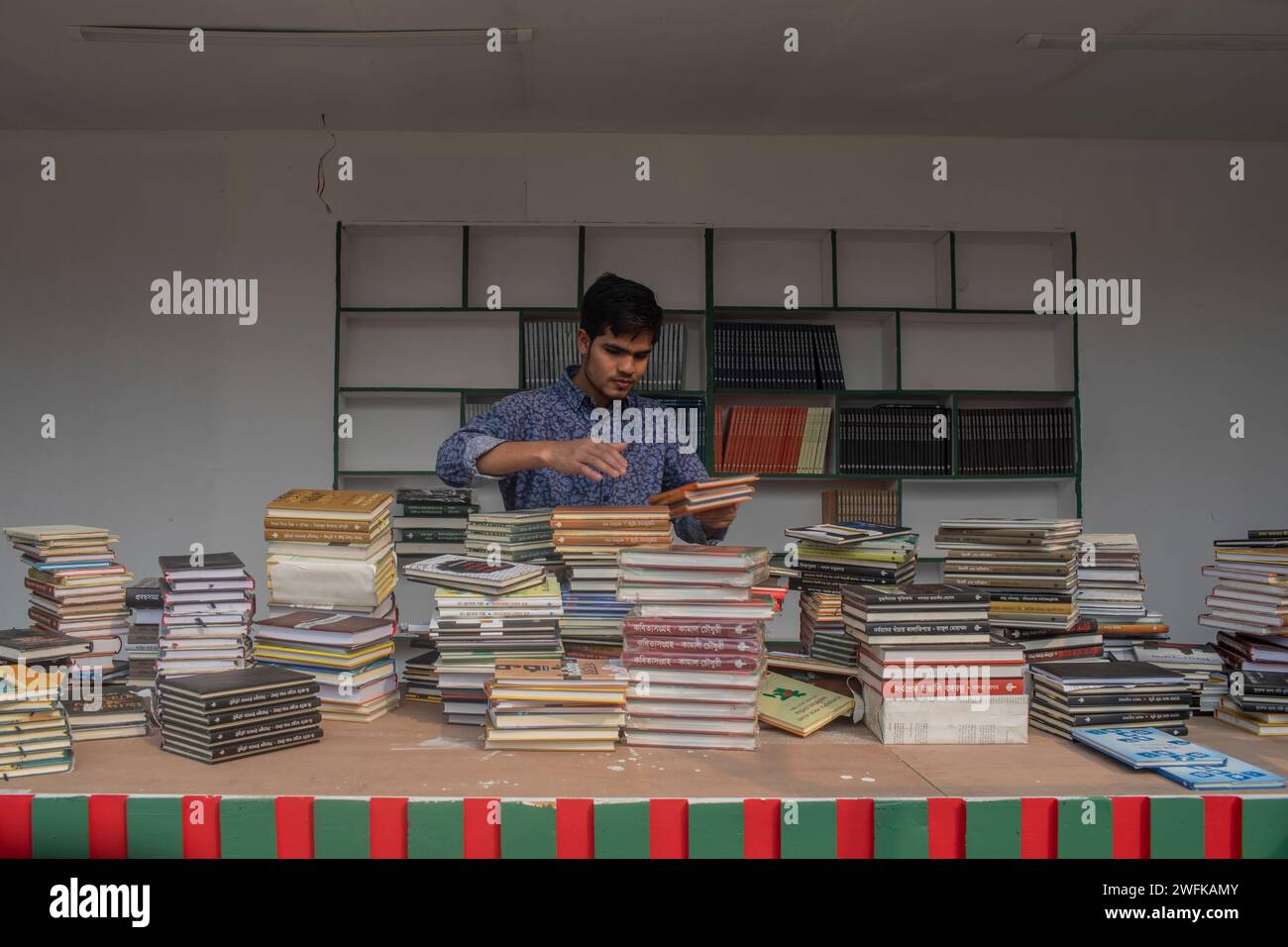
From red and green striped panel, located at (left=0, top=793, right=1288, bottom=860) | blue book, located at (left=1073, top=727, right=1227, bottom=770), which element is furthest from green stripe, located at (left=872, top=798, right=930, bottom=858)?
blue book, located at (left=1073, top=727, right=1227, bottom=770)

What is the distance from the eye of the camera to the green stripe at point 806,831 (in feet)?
4.25

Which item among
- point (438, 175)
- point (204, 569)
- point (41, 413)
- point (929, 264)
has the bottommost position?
point (204, 569)

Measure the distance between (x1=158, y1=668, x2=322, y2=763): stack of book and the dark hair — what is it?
1.24 m

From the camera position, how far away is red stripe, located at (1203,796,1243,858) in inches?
51.5

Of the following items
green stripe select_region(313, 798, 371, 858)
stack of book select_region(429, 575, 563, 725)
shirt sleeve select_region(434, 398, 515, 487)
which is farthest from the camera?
shirt sleeve select_region(434, 398, 515, 487)

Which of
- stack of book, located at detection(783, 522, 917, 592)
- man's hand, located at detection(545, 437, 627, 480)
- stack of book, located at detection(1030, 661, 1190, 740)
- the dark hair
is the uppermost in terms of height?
the dark hair

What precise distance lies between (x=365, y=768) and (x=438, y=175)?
398cm

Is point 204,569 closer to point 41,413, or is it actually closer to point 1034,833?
point 1034,833

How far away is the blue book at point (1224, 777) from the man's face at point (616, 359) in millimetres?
1542

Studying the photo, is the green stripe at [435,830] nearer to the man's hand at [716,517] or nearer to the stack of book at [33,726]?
the stack of book at [33,726]

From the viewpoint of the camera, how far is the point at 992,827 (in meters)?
1.30

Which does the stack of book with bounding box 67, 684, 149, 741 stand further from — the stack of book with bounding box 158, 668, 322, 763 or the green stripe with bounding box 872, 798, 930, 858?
the green stripe with bounding box 872, 798, 930, 858

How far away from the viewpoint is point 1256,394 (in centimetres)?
504
